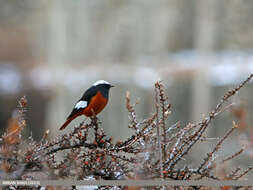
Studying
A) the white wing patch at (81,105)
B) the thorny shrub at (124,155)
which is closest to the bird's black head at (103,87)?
the white wing patch at (81,105)

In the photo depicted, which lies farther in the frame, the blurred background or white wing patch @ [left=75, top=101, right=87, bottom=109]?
the blurred background

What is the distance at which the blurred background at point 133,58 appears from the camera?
8.49 meters

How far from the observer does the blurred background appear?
849 cm

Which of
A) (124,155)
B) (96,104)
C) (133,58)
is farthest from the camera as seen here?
(133,58)

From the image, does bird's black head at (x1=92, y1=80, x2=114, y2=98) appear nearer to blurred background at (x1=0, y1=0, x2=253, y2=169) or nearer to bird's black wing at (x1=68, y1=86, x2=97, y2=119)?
bird's black wing at (x1=68, y1=86, x2=97, y2=119)

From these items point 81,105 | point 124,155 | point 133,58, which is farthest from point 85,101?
point 133,58

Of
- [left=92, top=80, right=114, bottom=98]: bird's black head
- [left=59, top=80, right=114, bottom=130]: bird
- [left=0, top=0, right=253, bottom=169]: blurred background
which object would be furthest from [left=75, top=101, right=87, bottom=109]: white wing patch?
[left=0, top=0, right=253, bottom=169]: blurred background

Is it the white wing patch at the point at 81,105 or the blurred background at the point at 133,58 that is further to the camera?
the blurred background at the point at 133,58

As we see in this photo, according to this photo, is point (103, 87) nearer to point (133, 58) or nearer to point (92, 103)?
point (92, 103)

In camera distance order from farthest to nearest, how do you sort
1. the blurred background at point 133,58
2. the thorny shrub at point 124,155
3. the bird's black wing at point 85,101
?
the blurred background at point 133,58 → the bird's black wing at point 85,101 → the thorny shrub at point 124,155

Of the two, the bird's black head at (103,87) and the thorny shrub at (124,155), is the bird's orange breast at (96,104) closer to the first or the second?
the bird's black head at (103,87)

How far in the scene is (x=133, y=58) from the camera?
364 inches

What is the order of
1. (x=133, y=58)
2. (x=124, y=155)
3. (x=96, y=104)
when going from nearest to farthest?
(x=124, y=155)
(x=96, y=104)
(x=133, y=58)

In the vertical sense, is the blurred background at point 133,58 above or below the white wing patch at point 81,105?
above
